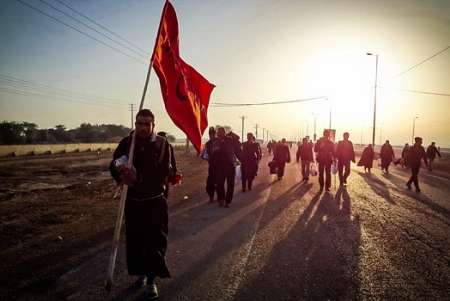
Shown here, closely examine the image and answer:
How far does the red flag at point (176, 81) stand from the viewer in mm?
4633

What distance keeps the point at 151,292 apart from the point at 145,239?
23.2 inches

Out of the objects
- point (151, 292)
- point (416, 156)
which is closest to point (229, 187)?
point (151, 292)

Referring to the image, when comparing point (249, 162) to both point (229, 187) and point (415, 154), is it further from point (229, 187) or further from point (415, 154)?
point (415, 154)

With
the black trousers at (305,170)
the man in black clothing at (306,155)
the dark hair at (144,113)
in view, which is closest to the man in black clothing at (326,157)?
the man in black clothing at (306,155)

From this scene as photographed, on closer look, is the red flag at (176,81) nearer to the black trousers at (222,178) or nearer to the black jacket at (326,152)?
the black trousers at (222,178)

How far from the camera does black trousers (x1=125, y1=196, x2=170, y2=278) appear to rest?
407 centimetres

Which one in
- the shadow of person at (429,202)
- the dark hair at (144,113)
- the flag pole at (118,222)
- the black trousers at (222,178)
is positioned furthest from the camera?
the black trousers at (222,178)

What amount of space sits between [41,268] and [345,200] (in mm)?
8527

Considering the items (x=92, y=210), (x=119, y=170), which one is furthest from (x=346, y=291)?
(x=92, y=210)

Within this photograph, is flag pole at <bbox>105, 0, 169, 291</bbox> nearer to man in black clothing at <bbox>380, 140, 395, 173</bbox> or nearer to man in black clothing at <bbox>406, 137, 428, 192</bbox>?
man in black clothing at <bbox>406, 137, 428, 192</bbox>

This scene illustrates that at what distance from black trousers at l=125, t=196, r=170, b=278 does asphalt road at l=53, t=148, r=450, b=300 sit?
262 mm

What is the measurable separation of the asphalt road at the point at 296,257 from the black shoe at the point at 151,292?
131 millimetres

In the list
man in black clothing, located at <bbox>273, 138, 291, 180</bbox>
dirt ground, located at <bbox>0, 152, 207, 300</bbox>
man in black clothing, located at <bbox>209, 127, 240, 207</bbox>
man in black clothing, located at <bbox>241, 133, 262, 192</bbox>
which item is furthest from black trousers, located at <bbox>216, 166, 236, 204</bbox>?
man in black clothing, located at <bbox>273, 138, 291, 180</bbox>

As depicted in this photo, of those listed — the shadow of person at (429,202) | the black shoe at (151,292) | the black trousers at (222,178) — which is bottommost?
the shadow of person at (429,202)
